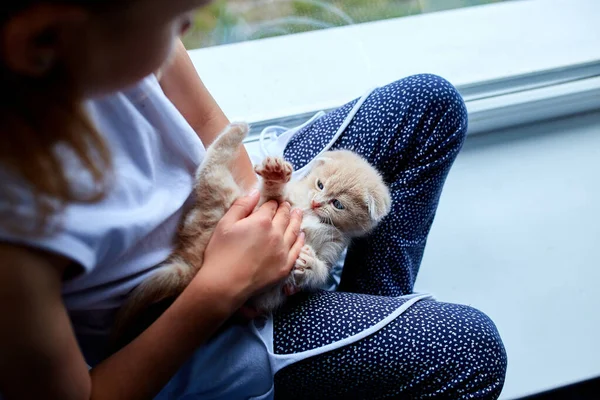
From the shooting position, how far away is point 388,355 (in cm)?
69

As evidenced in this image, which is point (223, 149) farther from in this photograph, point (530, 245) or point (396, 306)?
point (530, 245)

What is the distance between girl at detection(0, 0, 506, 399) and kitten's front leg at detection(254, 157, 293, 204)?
0.06 feet

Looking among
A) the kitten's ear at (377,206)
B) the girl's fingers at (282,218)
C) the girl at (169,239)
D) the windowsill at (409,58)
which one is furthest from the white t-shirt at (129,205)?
the windowsill at (409,58)

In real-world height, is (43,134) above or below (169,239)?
above

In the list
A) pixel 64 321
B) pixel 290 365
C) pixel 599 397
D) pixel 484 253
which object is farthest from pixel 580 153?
pixel 64 321

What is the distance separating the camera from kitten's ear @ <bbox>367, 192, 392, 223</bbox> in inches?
30.2

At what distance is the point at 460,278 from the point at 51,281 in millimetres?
761

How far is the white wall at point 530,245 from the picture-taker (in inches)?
38.5

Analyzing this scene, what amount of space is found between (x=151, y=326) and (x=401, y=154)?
42cm

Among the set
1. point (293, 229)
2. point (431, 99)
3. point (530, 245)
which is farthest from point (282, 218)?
point (530, 245)

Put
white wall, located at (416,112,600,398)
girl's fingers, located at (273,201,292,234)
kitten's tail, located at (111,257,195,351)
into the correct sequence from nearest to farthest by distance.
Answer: kitten's tail, located at (111,257,195,351)
girl's fingers, located at (273,201,292,234)
white wall, located at (416,112,600,398)

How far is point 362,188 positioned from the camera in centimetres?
78

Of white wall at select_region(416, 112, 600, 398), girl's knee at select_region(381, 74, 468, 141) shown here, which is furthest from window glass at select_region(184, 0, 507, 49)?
girl's knee at select_region(381, 74, 468, 141)

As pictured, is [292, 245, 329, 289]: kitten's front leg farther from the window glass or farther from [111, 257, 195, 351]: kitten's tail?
the window glass
